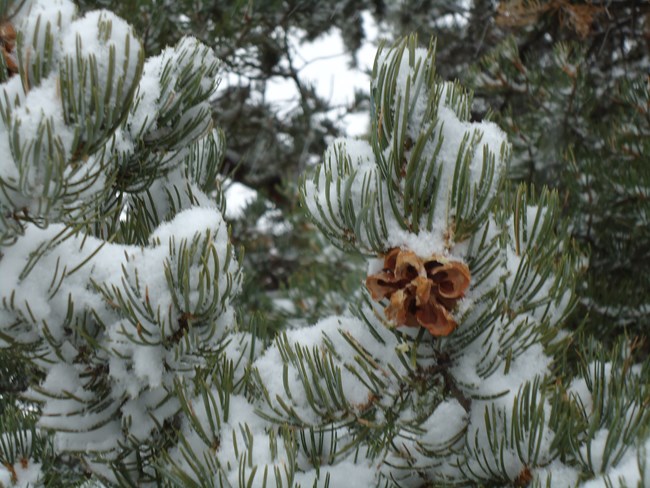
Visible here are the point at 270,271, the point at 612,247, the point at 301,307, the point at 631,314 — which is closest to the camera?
the point at 631,314

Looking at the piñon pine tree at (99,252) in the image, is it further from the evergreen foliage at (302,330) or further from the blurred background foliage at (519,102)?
the blurred background foliage at (519,102)

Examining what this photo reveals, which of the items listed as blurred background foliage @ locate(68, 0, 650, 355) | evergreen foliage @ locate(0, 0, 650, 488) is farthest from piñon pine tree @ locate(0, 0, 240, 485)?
blurred background foliage @ locate(68, 0, 650, 355)

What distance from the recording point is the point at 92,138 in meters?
0.65

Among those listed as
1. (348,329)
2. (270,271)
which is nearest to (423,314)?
(348,329)

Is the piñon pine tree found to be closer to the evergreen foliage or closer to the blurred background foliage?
the evergreen foliage

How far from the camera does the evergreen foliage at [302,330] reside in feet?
2.19

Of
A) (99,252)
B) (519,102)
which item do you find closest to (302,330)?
(99,252)


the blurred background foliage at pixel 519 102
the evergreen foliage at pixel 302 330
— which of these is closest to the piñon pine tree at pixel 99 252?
the evergreen foliage at pixel 302 330

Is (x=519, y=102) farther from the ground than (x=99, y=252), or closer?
farther from the ground

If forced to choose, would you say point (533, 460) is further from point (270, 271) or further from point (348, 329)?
point (270, 271)

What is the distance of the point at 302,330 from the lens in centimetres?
88

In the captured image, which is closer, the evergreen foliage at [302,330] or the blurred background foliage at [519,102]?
the evergreen foliage at [302,330]

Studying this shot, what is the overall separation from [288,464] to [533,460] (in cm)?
26

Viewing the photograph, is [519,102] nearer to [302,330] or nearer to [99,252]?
[302,330]
